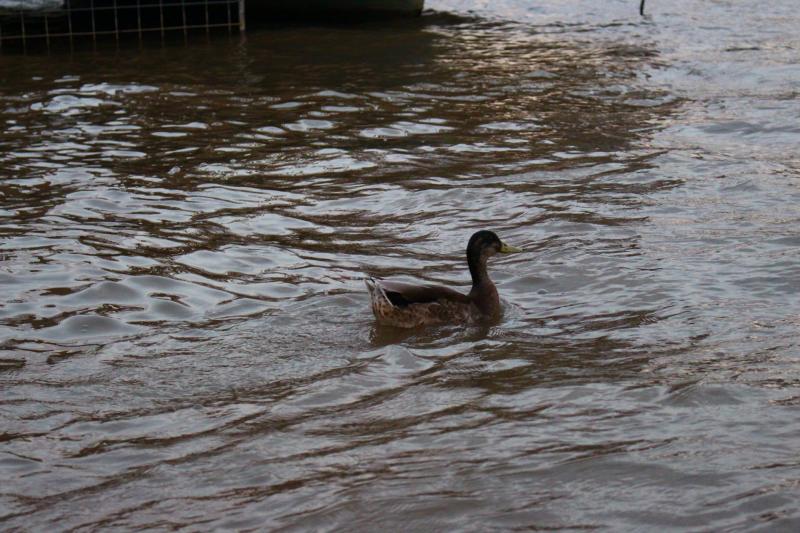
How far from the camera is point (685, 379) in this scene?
6.43 m

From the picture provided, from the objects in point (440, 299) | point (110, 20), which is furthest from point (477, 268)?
point (110, 20)

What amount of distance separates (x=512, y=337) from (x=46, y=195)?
5.13m

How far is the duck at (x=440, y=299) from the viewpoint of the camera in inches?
289

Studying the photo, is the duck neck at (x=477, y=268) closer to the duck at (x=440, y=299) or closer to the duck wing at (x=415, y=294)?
the duck at (x=440, y=299)

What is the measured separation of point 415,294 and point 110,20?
48.4 ft

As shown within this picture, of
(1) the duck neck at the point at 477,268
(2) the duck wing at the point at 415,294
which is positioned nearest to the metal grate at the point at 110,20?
(1) the duck neck at the point at 477,268

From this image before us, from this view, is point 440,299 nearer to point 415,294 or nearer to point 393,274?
point 415,294

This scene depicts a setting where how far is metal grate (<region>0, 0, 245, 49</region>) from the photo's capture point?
19.0 m

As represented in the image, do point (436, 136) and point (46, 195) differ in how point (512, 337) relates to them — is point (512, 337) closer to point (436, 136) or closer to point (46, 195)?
point (46, 195)

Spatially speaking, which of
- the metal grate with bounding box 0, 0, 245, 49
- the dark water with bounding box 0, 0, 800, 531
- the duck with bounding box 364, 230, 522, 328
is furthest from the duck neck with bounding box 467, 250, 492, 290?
the metal grate with bounding box 0, 0, 245, 49

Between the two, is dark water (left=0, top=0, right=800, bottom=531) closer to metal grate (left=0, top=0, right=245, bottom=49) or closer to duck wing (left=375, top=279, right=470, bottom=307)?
duck wing (left=375, top=279, right=470, bottom=307)

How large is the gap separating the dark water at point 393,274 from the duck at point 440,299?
0.43ft

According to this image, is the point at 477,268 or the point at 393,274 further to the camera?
the point at 393,274

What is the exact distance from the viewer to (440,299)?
7605 millimetres
